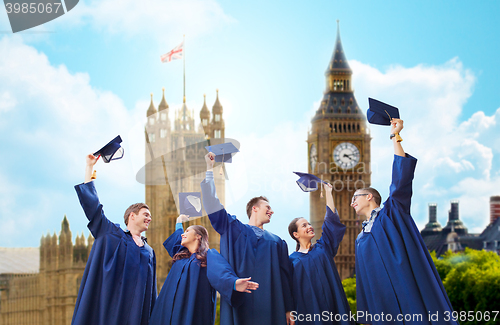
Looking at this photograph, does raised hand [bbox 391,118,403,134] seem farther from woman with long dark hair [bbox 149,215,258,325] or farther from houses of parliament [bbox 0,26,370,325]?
houses of parliament [bbox 0,26,370,325]

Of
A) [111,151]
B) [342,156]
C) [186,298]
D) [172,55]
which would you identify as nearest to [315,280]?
[186,298]

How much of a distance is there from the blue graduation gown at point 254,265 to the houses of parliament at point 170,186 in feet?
117

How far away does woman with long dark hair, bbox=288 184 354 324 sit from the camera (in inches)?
339

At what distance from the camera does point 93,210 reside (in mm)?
8266

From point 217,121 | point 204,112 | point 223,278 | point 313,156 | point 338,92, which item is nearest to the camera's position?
point 223,278

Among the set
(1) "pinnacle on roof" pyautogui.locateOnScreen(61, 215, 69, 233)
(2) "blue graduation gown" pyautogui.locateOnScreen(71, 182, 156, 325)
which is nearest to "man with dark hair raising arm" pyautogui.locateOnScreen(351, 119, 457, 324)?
(2) "blue graduation gown" pyautogui.locateOnScreen(71, 182, 156, 325)

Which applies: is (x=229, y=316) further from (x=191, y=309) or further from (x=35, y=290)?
(x=35, y=290)

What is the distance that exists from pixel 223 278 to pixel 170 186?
152 feet

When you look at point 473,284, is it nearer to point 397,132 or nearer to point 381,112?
point 381,112

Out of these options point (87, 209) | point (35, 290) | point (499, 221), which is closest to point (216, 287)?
point (87, 209)

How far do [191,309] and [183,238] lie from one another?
2.93 ft

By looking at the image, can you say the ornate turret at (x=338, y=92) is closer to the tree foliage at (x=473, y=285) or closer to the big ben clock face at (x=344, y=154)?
the big ben clock face at (x=344, y=154)

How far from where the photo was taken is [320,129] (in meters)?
66.3

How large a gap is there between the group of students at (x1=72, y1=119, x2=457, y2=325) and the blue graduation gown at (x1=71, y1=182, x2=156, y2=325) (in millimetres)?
12
